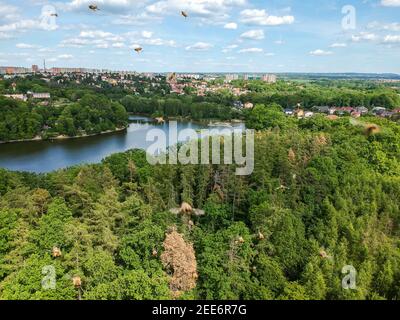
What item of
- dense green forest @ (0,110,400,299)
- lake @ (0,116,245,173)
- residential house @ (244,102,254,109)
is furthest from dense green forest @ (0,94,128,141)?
dense green forest @ (0,110,400,299)

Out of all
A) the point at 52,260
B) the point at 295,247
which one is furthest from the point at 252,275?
the point at 52,260

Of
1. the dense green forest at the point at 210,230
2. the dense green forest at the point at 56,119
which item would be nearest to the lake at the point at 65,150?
the dense green forest at the point at 56,119

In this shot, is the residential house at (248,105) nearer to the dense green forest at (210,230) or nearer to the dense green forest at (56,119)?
the dense green forest at (56,119)

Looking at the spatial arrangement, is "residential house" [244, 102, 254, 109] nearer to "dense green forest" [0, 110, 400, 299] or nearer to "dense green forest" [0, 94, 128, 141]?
"dense green forest" [0, 94, 128, 141]

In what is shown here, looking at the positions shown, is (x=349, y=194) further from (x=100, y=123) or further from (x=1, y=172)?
(x=100, y=123)

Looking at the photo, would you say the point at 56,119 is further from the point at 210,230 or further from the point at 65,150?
the point at 210,230
